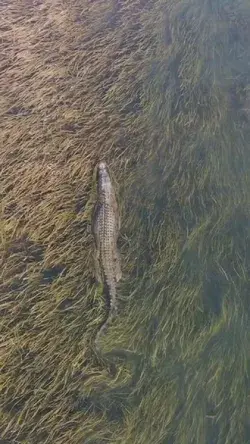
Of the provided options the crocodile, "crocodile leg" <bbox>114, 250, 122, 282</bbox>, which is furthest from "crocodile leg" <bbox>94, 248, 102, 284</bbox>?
"crocodile leg" <bbox>114, 250, 122, 282</bbox>

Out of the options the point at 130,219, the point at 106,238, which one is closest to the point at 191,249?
the point at 130,219

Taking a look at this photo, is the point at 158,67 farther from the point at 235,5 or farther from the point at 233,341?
the point at 233,341

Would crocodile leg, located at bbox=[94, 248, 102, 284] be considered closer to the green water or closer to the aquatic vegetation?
the aquatic vegetation

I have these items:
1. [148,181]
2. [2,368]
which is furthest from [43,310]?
[148,181]

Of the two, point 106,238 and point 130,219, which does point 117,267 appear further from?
point 130,219

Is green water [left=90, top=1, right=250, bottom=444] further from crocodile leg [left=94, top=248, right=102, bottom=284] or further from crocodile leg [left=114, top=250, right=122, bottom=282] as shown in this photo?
crocodile leg [left=94, top=248, right=102, bottom=284]

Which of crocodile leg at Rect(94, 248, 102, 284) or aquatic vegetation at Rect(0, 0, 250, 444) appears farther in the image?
crocodile leg at Rect(94, 248, 102, 284)

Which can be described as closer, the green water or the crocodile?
the green water
